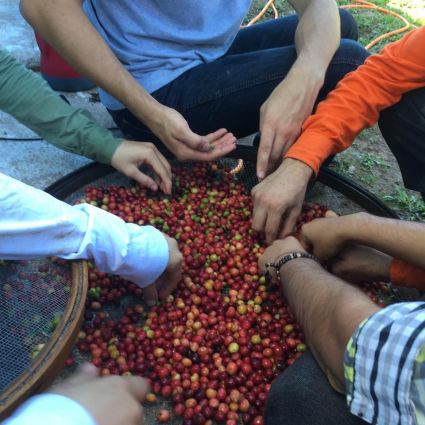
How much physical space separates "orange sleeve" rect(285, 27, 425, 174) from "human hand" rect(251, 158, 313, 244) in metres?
0.07

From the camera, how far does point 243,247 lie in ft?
6.66

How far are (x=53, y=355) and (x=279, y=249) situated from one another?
878 mm

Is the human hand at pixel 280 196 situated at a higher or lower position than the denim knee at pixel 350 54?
lower

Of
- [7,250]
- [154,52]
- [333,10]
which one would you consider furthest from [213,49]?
[7,250]

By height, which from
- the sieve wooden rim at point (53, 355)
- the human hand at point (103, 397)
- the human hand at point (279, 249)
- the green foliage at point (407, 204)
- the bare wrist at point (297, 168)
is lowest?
the green foliage at point (407, 204)

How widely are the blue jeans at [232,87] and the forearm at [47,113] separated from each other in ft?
0.87

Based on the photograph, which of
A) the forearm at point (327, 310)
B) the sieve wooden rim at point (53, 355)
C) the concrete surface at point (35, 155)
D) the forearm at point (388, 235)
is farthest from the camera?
the concrete surface at point (35, 155)

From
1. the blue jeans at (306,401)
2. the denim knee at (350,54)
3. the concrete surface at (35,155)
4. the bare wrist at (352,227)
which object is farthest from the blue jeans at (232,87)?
the blue jeans at (306,401)

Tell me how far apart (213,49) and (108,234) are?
130cm

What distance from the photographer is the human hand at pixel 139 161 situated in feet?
6.49

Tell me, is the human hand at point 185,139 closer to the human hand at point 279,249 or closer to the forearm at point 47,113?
the forearm at point 47,113

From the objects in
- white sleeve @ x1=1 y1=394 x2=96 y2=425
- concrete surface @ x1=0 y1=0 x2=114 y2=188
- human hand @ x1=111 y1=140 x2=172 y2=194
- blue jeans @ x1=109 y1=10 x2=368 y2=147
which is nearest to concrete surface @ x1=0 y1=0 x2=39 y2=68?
concrete surface @ x1=0 y1=0 x2=114 y2=188

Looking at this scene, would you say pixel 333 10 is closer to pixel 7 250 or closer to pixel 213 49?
pixel 213 49

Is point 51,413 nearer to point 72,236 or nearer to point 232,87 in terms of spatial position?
point 72,236
